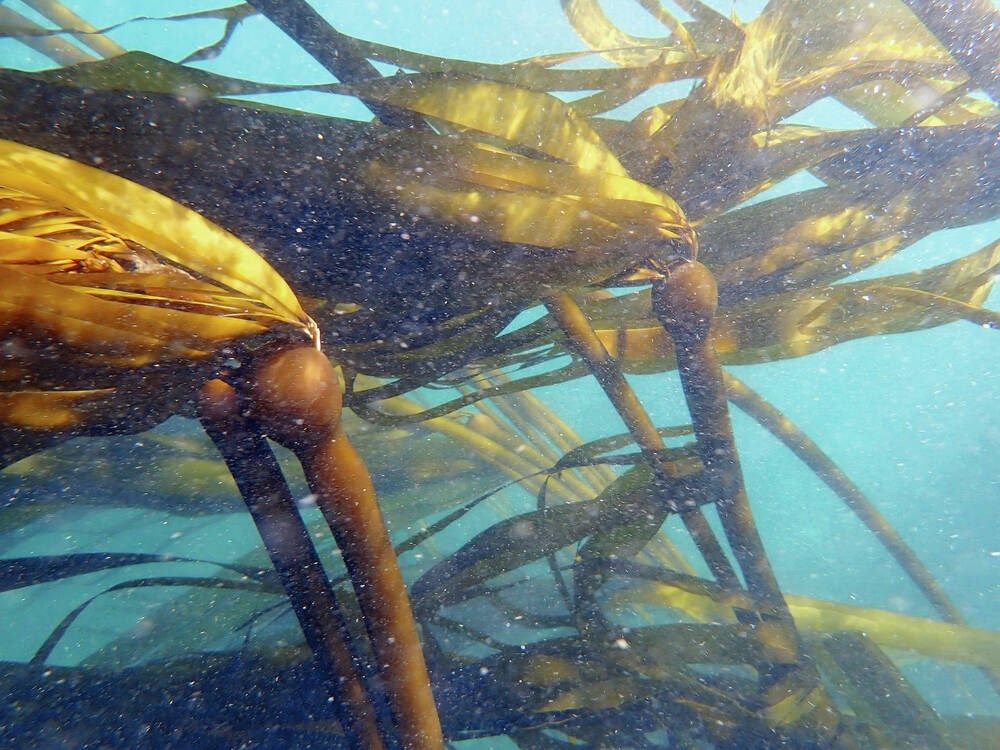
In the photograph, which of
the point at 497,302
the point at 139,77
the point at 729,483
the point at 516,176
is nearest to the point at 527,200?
the point at 516,176

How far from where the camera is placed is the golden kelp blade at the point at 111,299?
2.37 feet

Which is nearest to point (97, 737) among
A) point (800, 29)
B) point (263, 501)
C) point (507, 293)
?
point (263, 501)

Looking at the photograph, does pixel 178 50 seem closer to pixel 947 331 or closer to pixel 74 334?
pixel 74 334

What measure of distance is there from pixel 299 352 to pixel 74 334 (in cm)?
30

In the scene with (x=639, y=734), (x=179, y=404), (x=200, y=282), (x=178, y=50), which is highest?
(x=178, y=50)

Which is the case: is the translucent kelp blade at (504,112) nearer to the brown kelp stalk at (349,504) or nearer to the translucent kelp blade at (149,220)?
the translucent kelp blade at (149,220)

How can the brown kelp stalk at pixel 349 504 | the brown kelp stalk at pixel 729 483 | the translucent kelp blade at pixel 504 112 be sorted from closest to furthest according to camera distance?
the brown kelp stalk at pixel 349 504, the translucent kelp blade at pixel 504 112, the brown kelp stalk at pixel 729 483

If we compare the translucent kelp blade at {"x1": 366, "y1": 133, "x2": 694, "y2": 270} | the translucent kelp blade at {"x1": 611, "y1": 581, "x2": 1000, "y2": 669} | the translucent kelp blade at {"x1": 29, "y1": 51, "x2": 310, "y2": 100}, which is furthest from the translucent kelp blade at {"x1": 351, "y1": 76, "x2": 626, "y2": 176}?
the translucent kelp blade at {"x1": 611, "y1": 581, "x2": 1000, "y2": 669}

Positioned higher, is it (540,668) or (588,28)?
(588,28)

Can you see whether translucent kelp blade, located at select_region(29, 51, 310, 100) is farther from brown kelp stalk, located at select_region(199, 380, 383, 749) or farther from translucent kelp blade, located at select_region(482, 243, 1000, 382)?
translucent kelp blade, located at select_region(482, 243, 1000, 382)

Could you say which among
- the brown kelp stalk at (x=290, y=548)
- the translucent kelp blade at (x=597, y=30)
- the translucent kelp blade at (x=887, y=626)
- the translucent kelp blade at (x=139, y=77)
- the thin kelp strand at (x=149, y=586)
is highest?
the translucent kelp blade at (x=597, y=30)

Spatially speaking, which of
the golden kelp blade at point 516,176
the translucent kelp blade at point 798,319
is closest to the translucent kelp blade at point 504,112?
the golden kelp blade at point 516,176

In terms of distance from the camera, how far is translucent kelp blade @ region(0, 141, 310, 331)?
0.79 meters

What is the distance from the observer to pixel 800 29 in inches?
78.1
